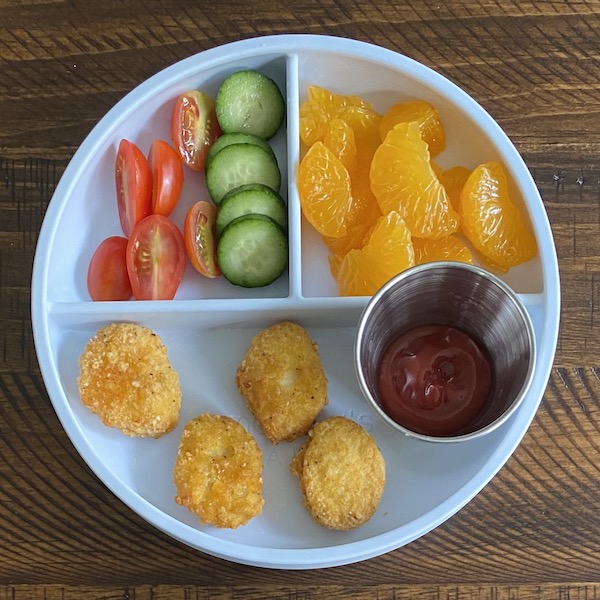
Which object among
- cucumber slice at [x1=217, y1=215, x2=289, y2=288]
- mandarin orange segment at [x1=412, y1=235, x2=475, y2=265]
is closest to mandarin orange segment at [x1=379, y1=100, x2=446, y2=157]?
mandarin orange segment at [x1=412, y1=235, x2=475, y2=265]

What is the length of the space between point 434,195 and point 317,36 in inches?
19.9

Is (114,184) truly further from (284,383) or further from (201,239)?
(284,383)

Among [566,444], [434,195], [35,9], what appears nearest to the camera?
[434,195]

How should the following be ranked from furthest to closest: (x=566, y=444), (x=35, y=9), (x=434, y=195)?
(x=35, y=9) → (x=566, y=444) → (x=434, y=195)

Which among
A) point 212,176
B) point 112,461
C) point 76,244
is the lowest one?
point 112,461

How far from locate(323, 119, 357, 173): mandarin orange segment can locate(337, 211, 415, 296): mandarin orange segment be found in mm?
200

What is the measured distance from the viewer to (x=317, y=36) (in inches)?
71.7

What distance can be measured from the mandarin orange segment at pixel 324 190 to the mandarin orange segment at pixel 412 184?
90 mm

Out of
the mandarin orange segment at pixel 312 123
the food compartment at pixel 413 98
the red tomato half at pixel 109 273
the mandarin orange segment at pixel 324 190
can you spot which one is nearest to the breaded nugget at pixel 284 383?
the food compartment at pixel 413 98

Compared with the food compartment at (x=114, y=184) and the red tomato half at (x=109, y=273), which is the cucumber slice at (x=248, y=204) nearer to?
the food compartment at (x=114, y=184)

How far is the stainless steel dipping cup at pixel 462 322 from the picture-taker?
1.51 metres

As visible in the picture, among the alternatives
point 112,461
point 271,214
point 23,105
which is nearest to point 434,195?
point 271,214

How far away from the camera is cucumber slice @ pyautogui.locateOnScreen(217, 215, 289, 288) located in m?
1.74

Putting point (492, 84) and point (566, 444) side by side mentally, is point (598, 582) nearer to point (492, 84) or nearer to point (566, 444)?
point (566, 444)
